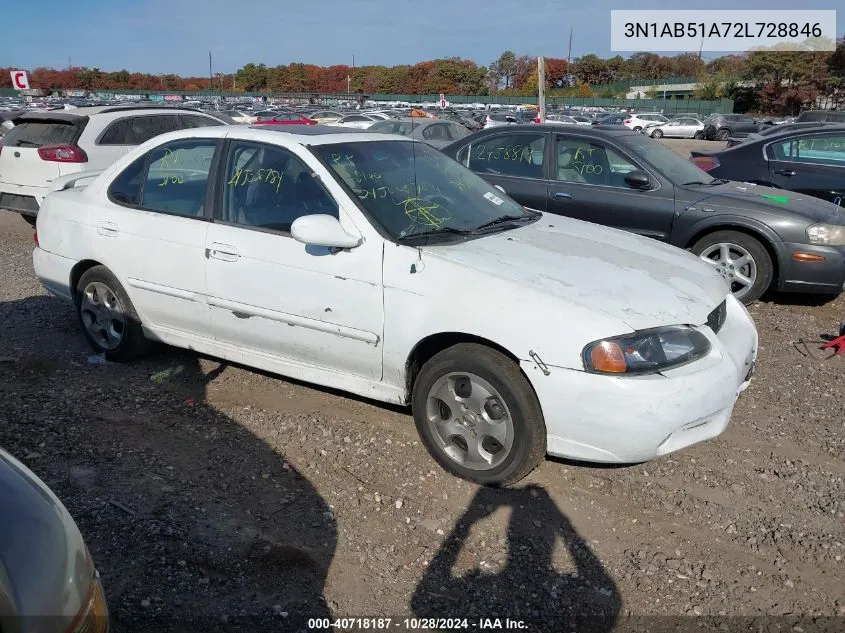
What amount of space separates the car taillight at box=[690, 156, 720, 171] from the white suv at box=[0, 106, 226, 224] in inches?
286

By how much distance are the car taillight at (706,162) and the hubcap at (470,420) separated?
21.1ft

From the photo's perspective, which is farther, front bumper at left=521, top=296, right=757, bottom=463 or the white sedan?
the white sedan

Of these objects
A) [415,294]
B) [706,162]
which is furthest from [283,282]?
[706,162]

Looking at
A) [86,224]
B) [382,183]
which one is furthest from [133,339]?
[382,183]

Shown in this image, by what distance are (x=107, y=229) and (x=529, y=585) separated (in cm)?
353

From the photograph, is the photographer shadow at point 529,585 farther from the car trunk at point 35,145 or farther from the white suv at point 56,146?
the car trunk at point 35,145

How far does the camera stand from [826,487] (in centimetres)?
361

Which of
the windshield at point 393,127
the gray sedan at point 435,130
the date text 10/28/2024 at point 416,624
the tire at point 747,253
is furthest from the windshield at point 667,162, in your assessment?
the windshield at point 393,127

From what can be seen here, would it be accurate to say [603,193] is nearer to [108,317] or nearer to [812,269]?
[812,269]

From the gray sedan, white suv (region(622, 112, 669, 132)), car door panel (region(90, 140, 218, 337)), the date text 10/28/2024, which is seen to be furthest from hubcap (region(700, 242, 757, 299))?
white suv (region(622, 112, 669, 132))

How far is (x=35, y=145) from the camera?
9148mm

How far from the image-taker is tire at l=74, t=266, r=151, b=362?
4824mm

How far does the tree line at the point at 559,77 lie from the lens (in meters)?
60.1

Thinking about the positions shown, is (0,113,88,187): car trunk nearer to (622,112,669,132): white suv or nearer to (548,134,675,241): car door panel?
(548,134,675,241): car door panel
